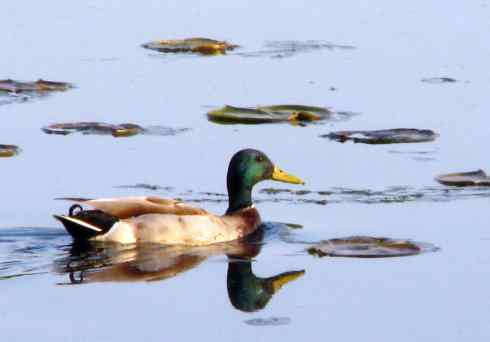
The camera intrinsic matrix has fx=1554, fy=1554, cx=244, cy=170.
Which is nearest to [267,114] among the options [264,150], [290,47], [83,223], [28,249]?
[264,150]

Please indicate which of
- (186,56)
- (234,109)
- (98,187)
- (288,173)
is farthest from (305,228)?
(186,56)

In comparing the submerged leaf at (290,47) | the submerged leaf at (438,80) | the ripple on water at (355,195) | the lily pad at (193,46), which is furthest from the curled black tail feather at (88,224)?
the submerged leaf at (290,47)

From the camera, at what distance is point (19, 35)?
20906 millimetres

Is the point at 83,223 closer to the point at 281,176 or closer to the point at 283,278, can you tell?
the point at 283,278

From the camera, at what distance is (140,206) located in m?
13.2

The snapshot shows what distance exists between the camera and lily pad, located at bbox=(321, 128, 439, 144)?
1588 cm

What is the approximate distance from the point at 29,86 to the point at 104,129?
200 cm

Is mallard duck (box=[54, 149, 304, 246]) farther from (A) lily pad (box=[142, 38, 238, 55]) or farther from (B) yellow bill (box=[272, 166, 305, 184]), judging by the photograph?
(A) lily pad (box=[142, 38, 238, 55])

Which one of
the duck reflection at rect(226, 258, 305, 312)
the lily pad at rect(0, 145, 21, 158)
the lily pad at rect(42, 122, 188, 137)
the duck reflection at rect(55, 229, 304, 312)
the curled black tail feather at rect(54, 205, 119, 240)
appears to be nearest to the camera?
the duck reflection at rect(226, 258, 305, 312)

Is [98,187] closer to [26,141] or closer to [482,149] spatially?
[26,141]

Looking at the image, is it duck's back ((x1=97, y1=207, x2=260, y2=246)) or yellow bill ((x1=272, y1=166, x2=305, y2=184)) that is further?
yellow bill ((x1=272, y1=166, x2=305, y2=184))

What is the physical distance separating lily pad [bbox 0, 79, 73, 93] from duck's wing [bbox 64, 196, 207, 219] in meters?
4.52

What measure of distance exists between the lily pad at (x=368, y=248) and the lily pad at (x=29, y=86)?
19.4 feet

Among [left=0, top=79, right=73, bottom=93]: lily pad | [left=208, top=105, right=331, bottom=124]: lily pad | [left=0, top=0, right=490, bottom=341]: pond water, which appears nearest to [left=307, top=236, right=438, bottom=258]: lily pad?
[left=0, top=0, right=490, bottom=341]: pond water
